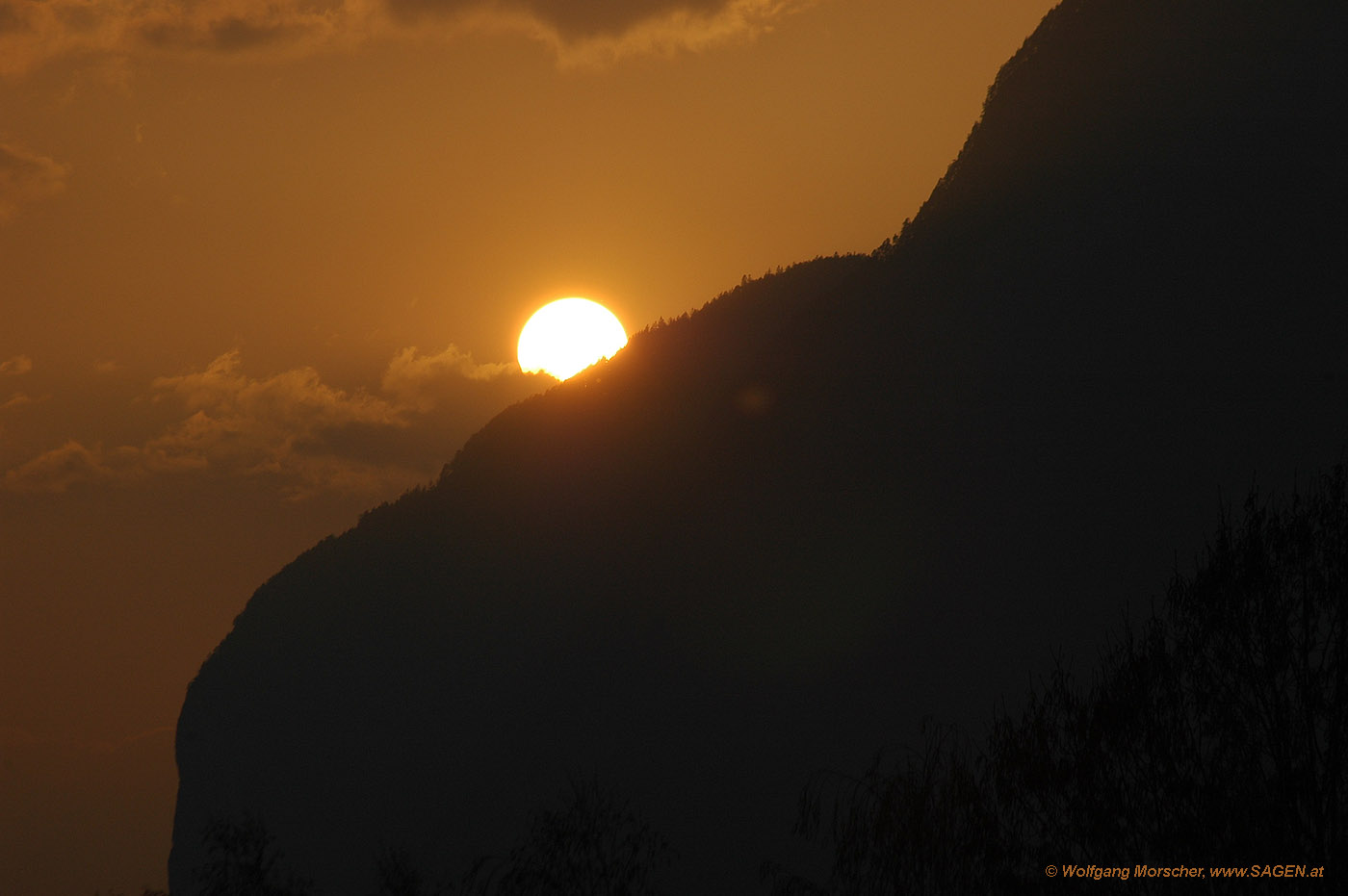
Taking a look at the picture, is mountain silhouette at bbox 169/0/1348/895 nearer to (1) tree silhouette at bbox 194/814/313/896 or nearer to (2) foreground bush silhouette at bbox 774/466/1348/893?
(1) tree silhouette at bbox 194/814/313/896

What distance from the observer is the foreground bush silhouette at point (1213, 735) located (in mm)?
14820

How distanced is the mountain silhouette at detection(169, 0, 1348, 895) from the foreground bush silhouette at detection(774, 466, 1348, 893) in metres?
48.7

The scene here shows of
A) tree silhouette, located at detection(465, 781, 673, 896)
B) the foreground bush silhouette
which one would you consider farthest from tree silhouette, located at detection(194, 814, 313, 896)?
the foreground bush silhouette

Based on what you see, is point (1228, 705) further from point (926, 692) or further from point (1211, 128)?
point (1211, 128)

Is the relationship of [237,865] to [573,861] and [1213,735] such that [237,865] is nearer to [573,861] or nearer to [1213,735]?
[573,861]

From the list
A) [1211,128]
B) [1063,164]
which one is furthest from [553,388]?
[1211,128]

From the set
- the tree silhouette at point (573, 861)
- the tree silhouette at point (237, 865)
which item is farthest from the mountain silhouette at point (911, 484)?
the tree silhouette at point (573, 861)

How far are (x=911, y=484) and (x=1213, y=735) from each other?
75.1m

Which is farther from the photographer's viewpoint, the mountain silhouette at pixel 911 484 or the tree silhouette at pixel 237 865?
the mountain silhouette at pixel 911 484

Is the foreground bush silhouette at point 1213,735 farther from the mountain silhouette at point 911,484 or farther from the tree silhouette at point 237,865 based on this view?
the mountain silhouette at point 911,484

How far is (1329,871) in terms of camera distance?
14125 millimetres

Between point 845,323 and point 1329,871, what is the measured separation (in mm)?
92477

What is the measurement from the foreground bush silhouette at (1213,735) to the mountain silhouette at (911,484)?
48.7 meters

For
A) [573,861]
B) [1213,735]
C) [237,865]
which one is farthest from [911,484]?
[1213,735]
